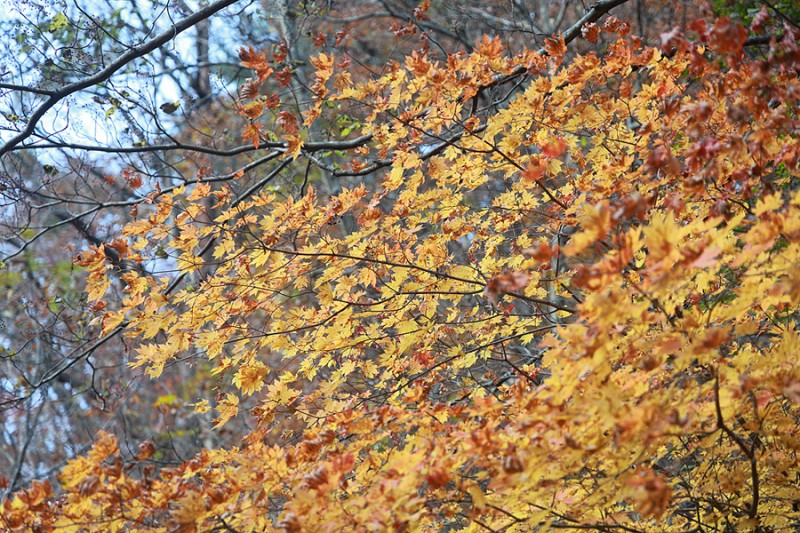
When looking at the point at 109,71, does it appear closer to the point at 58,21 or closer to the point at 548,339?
the point at 58,21

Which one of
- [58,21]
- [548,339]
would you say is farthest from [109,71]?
Result: [548,339]

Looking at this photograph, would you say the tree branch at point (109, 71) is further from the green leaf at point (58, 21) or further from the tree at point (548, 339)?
the green leaf at point (58, 21)

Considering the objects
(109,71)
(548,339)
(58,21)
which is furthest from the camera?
(58,21)

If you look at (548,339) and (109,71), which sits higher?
(109,71)

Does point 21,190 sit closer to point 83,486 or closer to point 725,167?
point 83,486

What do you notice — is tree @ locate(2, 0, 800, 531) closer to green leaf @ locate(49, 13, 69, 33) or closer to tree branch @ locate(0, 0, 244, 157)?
tree branch @ locate(0, 0, 244, 157)

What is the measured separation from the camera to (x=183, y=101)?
5477 mm

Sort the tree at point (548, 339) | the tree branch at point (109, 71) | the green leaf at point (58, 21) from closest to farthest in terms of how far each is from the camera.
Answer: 1. the tree at point (548, 339)
2. the tree branch at point (109, 71)
3. the green leaf at point (58, 21)

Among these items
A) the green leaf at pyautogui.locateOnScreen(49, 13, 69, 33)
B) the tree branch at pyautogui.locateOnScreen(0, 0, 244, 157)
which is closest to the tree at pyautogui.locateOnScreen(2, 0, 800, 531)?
the tree branch at pyautogui.locateOnScreen(0, 0, 244, 157)

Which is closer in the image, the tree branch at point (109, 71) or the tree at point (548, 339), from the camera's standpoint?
the tree at point (548, 339)

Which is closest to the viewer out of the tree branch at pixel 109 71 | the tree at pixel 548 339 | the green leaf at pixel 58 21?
the tree at pixel 548 339

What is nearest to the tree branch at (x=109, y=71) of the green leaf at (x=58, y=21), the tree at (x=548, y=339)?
the tree at (x=548, y=339)

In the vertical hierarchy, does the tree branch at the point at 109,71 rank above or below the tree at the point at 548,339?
above

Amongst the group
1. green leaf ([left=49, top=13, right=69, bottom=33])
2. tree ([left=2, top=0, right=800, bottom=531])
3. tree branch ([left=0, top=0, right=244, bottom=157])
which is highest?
green leaf ([left=49, top=13, right=69, bottom=33])
